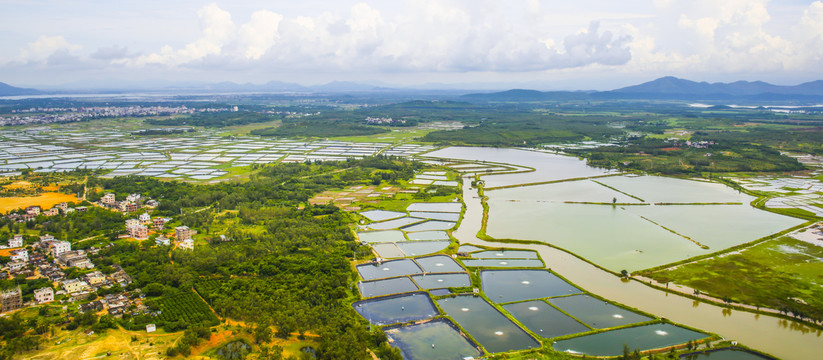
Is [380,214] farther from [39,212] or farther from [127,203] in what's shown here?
[39,212]

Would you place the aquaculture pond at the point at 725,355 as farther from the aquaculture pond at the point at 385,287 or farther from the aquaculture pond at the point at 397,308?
the aquaculture pond at the point at 385,287

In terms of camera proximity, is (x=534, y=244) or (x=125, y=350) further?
(x=534, y=244)

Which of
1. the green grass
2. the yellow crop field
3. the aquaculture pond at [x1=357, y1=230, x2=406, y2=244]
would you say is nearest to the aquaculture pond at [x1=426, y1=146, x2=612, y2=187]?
the aquaculture pond at [x1=357, y1=230, x2=406, y2=244]

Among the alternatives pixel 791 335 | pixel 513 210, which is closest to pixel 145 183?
pixel 513 210

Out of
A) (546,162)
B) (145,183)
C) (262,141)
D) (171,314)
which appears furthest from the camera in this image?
(262,141)

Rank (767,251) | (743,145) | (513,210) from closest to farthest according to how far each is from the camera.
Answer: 1. (767,251)
2. (513,210)
3. (743,145)

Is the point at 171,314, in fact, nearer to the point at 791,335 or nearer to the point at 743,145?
the point at 791,335

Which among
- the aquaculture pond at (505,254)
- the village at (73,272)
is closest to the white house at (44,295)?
the village at (73,272)
